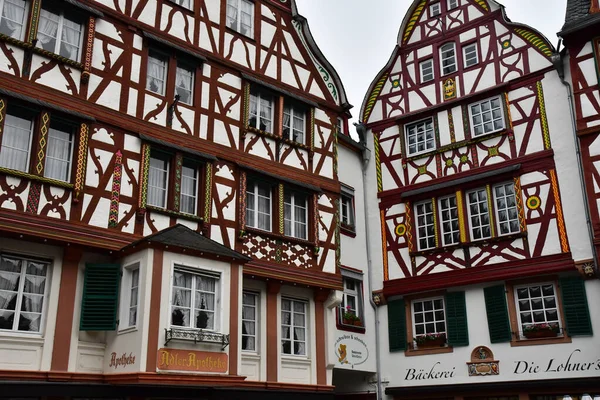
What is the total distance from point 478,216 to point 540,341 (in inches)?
136

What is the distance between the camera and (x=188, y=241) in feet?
37.9

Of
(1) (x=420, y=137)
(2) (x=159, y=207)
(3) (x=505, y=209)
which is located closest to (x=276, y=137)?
(2) (x=159, y=207)

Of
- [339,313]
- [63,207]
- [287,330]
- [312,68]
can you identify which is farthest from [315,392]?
[312,68]

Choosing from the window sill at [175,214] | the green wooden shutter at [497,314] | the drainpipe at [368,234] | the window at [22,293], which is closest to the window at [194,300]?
the window sill at [175,214]

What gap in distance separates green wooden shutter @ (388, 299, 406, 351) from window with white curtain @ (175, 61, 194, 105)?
7.88m

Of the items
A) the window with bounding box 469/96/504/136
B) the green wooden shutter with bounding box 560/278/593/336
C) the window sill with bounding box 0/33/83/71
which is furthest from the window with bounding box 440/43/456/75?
the window sill with bounding box 0/33/83/71

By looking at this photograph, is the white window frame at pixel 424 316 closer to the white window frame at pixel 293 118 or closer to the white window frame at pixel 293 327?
the white window frame at pixel 293 327

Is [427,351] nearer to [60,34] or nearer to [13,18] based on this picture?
[60,34]

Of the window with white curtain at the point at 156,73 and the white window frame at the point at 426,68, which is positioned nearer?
the window with white curtain at the point at 156,73

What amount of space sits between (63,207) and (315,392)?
6622mm

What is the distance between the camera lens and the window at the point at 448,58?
18.6m

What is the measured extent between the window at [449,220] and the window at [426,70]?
3.77 m

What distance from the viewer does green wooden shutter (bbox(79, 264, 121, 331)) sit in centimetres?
1082

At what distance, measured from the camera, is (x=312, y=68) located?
53.9 feet
